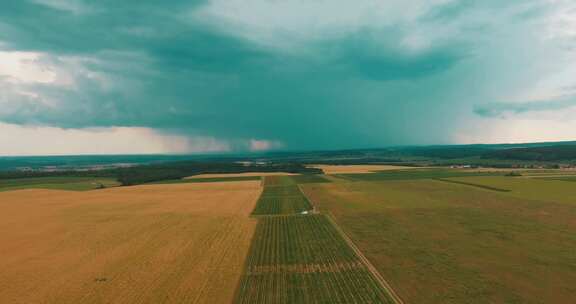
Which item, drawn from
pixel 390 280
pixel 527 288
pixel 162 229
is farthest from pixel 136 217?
pixel 527 288

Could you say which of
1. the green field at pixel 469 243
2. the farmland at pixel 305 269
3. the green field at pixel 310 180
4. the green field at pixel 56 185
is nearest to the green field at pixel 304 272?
the farmland at pixel 305 269

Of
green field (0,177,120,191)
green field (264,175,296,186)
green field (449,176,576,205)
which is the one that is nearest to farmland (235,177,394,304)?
green field (449,176,576,205)

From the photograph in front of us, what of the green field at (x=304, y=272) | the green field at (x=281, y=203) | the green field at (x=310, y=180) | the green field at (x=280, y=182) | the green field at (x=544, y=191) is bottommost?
the green field at (x=304, y=272)

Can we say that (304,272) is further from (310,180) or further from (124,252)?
(310,180)

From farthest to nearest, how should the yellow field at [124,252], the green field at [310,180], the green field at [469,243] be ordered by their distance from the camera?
1. the green field at [310,180]
2. the yellow field at [124,252]
3. the green field at [469,243]

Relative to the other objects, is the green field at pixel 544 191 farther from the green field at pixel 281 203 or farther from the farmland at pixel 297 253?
the green field at pixel 281 203

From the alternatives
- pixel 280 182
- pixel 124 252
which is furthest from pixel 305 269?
pixel 280 182

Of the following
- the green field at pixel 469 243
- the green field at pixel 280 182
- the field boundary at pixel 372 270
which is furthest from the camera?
the green field at pixel 280 182

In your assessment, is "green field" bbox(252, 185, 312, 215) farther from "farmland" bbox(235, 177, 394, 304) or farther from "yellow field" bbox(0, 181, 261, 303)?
"farmland" bbox(235, 177, 394, 304)
